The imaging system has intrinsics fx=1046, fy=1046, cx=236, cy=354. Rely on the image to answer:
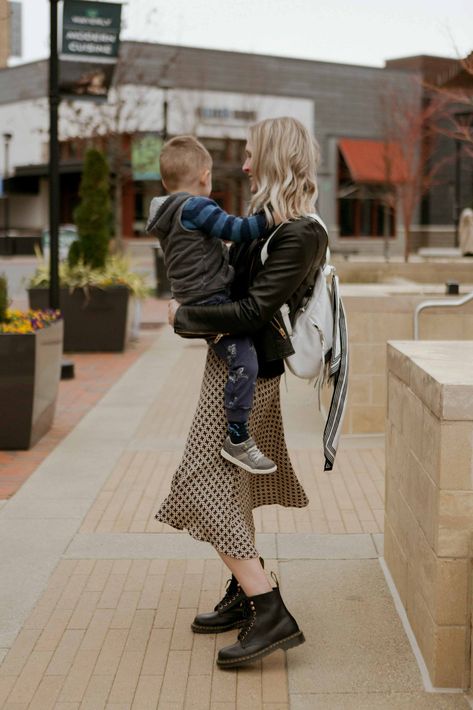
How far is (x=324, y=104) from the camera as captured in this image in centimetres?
5625

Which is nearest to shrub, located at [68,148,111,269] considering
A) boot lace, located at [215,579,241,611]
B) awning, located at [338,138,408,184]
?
boot lace, located at [215,579,241,611]

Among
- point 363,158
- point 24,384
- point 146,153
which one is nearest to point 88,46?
point 24,384

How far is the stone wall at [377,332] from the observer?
8.26 metres

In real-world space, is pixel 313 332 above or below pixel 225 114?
below

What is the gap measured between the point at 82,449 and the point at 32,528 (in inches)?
85.3

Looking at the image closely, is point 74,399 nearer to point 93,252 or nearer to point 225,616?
point 93,252

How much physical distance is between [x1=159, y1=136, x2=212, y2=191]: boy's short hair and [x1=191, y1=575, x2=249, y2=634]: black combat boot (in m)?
1.62

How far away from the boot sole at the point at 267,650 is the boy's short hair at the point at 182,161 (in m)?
1.75

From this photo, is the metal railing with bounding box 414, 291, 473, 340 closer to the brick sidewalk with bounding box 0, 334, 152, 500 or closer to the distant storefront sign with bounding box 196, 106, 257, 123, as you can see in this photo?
the brick sidewalk with bounding box 0, 334, 152, 500

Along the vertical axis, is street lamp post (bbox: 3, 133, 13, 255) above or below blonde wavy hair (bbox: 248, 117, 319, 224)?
above

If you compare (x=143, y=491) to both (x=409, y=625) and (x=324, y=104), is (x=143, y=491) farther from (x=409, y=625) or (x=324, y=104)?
(x=324, y=104)

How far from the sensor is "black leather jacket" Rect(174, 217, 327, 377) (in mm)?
3764

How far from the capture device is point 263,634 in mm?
3906

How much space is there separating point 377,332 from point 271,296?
4.65 meters
